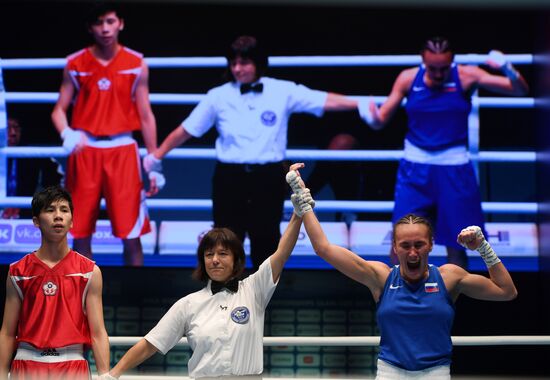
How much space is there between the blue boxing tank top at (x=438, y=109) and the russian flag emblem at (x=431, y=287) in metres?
2.22

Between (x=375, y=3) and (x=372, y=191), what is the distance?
3.80 meters

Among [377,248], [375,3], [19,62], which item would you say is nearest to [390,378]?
[375,3]

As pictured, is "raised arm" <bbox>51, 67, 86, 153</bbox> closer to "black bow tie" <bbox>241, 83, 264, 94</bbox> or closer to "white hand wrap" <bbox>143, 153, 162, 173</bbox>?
"white hand wrap" <bbox>143, 153, 162, 173</bbox>

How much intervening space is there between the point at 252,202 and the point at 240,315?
6.87ft

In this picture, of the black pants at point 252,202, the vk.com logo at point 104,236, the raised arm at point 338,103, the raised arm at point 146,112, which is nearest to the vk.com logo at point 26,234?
the vk.com logo at point 104,236

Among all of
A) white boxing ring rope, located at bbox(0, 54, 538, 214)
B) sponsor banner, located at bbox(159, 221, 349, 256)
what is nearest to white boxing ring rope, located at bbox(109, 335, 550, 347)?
sponsor banner, located at bbox(159, 221, 349, 256)

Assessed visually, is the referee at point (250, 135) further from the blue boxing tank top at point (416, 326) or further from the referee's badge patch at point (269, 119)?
the blue boxing tank top at point (416, 326)

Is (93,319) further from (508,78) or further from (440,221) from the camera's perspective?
(508,78)

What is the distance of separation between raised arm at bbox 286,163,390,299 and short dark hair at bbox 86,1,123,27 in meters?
2.62

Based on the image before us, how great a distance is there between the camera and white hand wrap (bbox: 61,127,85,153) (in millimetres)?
4508

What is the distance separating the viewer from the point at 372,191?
14.6ft

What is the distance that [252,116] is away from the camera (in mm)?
4551

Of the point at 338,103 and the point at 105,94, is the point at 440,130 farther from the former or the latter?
the point at 105,94

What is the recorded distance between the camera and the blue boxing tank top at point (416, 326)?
90.7 inches
